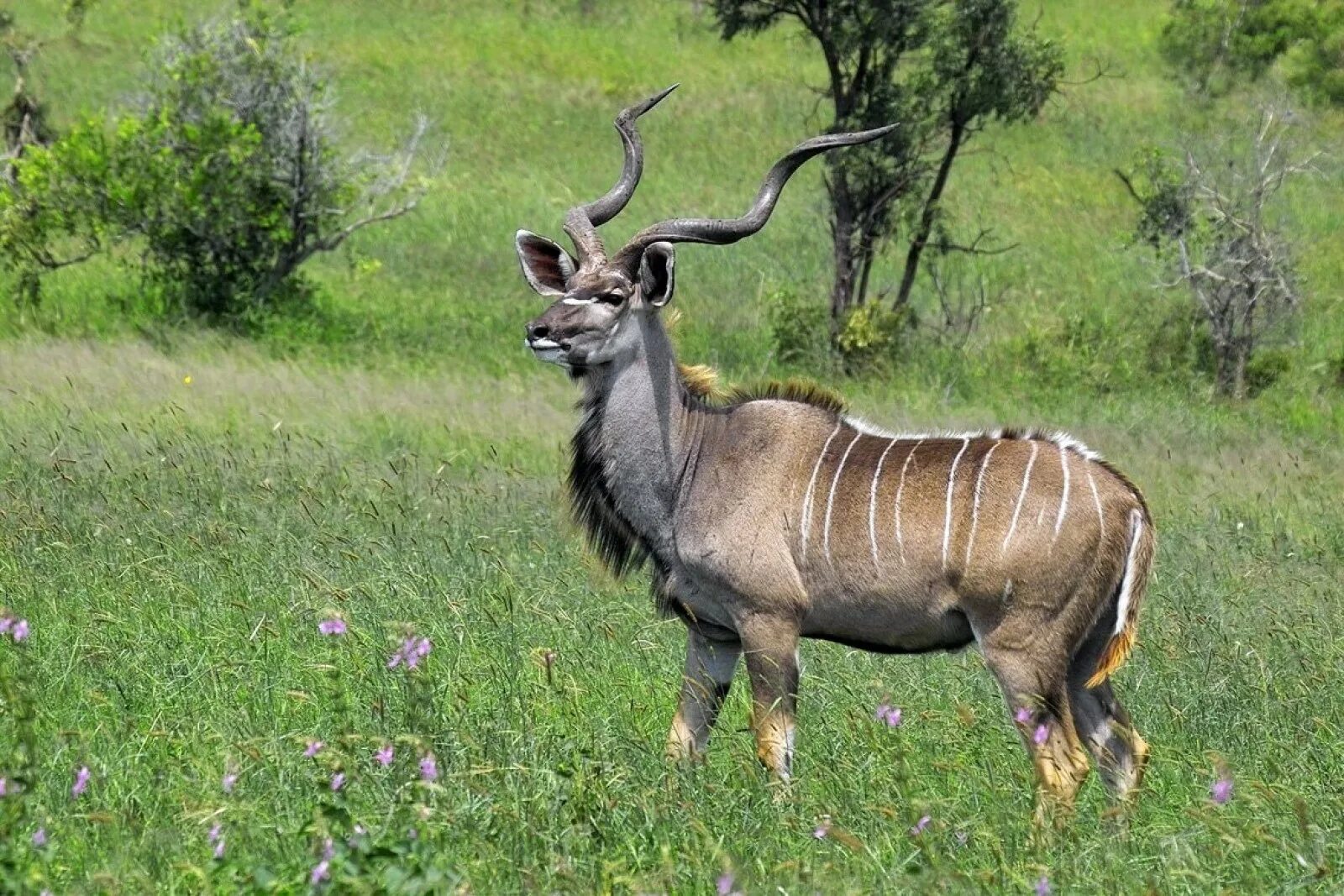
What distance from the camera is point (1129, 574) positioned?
4953 mm

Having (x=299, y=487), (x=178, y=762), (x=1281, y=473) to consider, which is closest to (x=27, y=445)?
(x=299, y=487)

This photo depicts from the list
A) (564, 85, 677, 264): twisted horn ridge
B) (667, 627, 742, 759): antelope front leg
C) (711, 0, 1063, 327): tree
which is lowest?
(711, 0, 1063, 327): tree

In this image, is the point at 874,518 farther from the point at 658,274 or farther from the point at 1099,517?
the point at 658,274

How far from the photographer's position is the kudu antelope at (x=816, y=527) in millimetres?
4887

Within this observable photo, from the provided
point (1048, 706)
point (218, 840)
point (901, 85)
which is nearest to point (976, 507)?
point (1048, 706)

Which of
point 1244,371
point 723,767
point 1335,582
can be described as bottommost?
point 1244,371

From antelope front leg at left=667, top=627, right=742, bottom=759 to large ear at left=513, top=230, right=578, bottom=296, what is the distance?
3.88 feet

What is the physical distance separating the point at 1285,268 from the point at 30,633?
13536mm

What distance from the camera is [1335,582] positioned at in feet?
25.1

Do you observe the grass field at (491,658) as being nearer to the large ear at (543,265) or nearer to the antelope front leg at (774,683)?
the antelope front leg at (774,683)

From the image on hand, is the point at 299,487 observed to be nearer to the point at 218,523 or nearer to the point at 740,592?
the point at 218,523

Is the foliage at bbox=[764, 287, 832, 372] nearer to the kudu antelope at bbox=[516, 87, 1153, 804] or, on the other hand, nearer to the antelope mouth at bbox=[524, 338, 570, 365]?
the kudu antelope at bbox=[516, 87, 1153, 804]

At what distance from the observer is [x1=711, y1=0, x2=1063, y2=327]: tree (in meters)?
16.5

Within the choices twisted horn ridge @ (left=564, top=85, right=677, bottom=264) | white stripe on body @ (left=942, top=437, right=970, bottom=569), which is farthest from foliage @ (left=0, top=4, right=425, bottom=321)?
white stripe on body @ (left=942, top=437, right=970, bottom=569)
